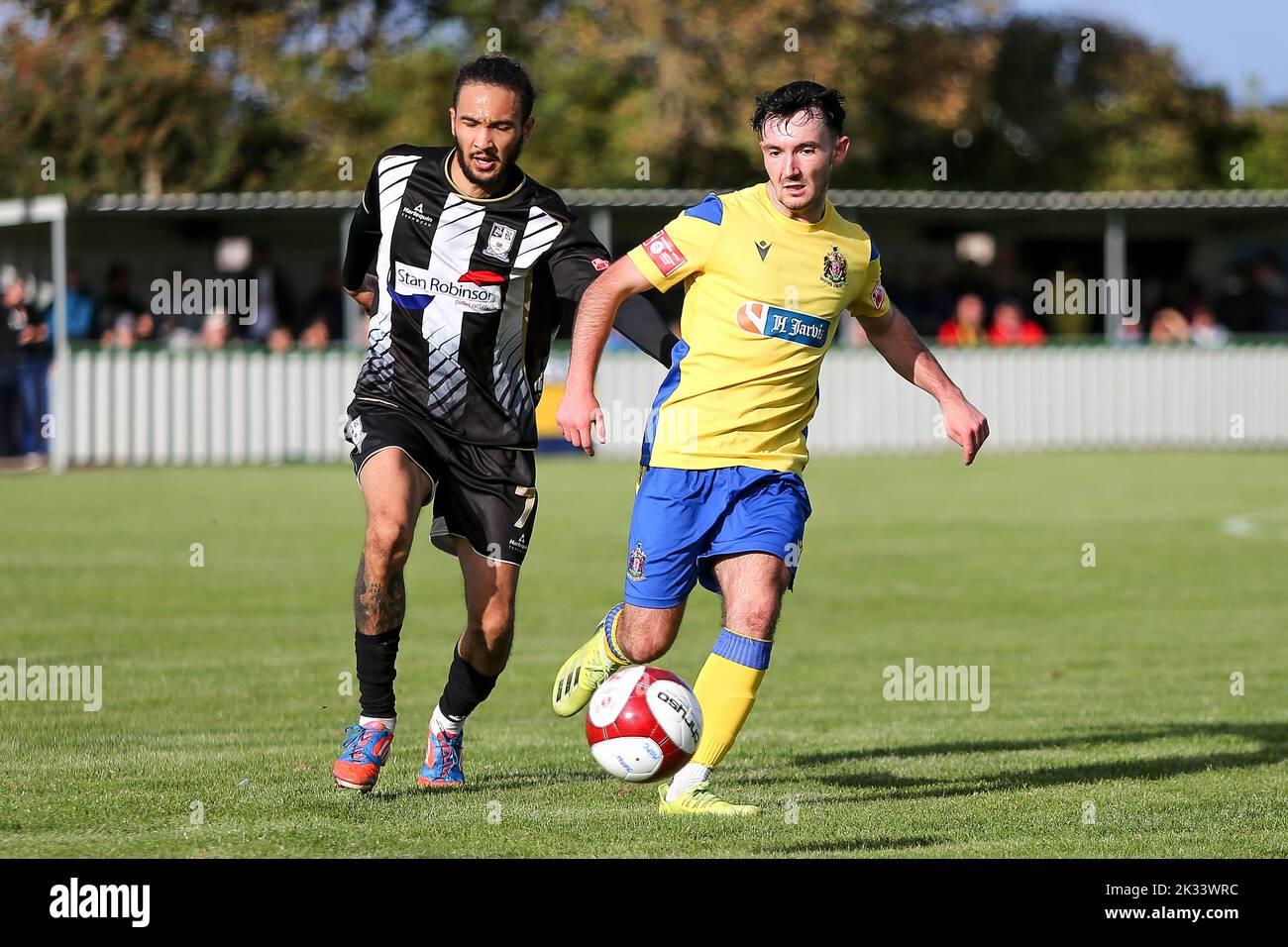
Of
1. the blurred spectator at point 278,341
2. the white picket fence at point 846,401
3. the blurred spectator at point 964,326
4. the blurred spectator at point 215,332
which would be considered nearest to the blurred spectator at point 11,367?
the white picket fence at point 846,401

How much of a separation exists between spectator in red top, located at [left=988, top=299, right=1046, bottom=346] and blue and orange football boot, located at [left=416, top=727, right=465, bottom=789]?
75.6 feet

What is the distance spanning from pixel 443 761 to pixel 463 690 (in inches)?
10.5

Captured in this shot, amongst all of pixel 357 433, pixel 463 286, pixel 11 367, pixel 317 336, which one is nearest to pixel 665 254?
pixel 463 286

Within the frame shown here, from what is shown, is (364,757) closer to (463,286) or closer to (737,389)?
(463,286)

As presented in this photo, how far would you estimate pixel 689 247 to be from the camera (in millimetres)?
6559

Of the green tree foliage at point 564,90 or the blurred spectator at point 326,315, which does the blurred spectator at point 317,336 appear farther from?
the green tree foliage at point 564,90

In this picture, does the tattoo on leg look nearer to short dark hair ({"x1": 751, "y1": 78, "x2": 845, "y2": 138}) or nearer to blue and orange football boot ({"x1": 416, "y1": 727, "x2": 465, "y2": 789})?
blue and orange football boot ({"x1": 416, "y1": 727, "x2": 465, "y2": 789})

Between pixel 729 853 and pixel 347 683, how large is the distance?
14.3 ft

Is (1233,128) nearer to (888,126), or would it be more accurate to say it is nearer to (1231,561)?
(888,126)

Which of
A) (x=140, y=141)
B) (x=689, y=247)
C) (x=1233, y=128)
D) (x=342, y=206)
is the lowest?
(x=689, y=247)

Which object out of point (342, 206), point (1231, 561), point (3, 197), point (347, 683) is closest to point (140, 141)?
point (3, 197)

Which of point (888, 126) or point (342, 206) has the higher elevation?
point (888, 126)

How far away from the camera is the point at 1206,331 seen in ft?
101

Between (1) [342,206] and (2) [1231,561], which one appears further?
(1) [342,206]
